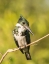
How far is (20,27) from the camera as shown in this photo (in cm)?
249

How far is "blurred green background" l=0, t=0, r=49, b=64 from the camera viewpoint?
3.29 m

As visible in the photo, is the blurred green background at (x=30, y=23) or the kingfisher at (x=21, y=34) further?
the blurred green background at (x=30, y=23)

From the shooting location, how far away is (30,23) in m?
3.67

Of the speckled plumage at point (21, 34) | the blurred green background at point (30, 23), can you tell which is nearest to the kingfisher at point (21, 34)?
the speckled plumage at point (21, 34)

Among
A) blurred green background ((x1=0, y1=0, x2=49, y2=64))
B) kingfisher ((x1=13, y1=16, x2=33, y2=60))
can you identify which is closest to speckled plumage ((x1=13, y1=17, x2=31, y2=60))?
kingfisher ((x1=13, y1=16, x2=33, y2=60))

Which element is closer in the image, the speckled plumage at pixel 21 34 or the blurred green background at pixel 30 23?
the speckled plumage at pixel 21 34

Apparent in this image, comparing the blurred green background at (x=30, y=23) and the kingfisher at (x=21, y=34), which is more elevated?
the kingfisher at (x=21, y=34)

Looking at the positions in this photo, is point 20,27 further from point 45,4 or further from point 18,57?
point 45,4

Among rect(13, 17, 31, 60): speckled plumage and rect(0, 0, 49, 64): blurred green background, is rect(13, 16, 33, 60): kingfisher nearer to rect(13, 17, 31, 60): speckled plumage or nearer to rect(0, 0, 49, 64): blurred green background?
rect(13, 17, 31, 60): speckled plumage

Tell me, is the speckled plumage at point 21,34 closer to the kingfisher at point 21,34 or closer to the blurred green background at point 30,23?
the kingfisher at point 21,34

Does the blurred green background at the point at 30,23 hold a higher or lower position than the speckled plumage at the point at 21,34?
lower

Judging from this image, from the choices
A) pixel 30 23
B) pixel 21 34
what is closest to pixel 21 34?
pixel 21 34

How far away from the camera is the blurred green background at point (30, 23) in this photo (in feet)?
10.8

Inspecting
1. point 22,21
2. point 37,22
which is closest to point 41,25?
point 37,22
